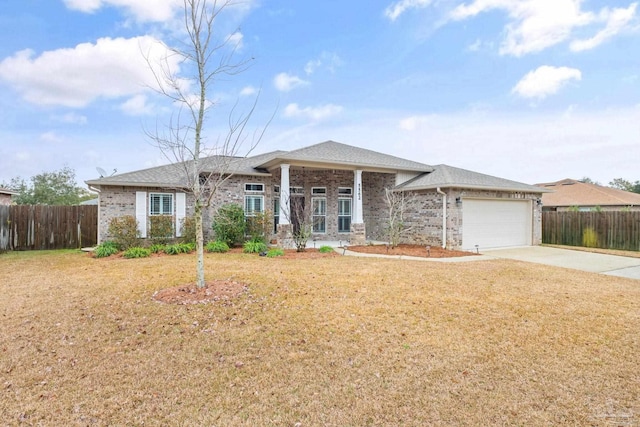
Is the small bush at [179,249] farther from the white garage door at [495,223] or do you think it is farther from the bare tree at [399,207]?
the white garage door at [495,223]

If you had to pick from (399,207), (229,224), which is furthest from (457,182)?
(229,224)

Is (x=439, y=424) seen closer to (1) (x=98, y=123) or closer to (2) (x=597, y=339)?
(2) (x=597, y=339)

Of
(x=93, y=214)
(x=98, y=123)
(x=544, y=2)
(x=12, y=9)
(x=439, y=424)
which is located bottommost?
(x=439, y=424)

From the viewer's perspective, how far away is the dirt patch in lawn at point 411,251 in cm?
1162

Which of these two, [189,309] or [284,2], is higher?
[284,2]

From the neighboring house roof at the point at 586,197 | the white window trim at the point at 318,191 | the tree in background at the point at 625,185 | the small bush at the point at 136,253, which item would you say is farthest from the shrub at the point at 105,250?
the tree in background at the point at 625,185

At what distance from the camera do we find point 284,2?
10.4 meters

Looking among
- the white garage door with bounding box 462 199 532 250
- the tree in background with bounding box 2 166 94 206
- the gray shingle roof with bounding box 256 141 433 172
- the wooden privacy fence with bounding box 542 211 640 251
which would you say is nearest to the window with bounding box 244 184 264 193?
the gray shingle roof with bounding box 256 141 433 172

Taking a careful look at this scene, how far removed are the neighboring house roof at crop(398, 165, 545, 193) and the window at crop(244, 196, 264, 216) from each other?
20.3 ft

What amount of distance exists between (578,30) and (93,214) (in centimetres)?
1955

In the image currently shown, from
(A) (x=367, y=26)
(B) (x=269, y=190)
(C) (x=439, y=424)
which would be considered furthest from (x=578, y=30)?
(C) (x=439, y=424)

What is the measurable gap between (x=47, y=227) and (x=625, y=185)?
5287cm

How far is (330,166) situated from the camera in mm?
13625

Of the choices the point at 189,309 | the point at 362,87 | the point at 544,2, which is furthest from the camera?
the point at 362,87
